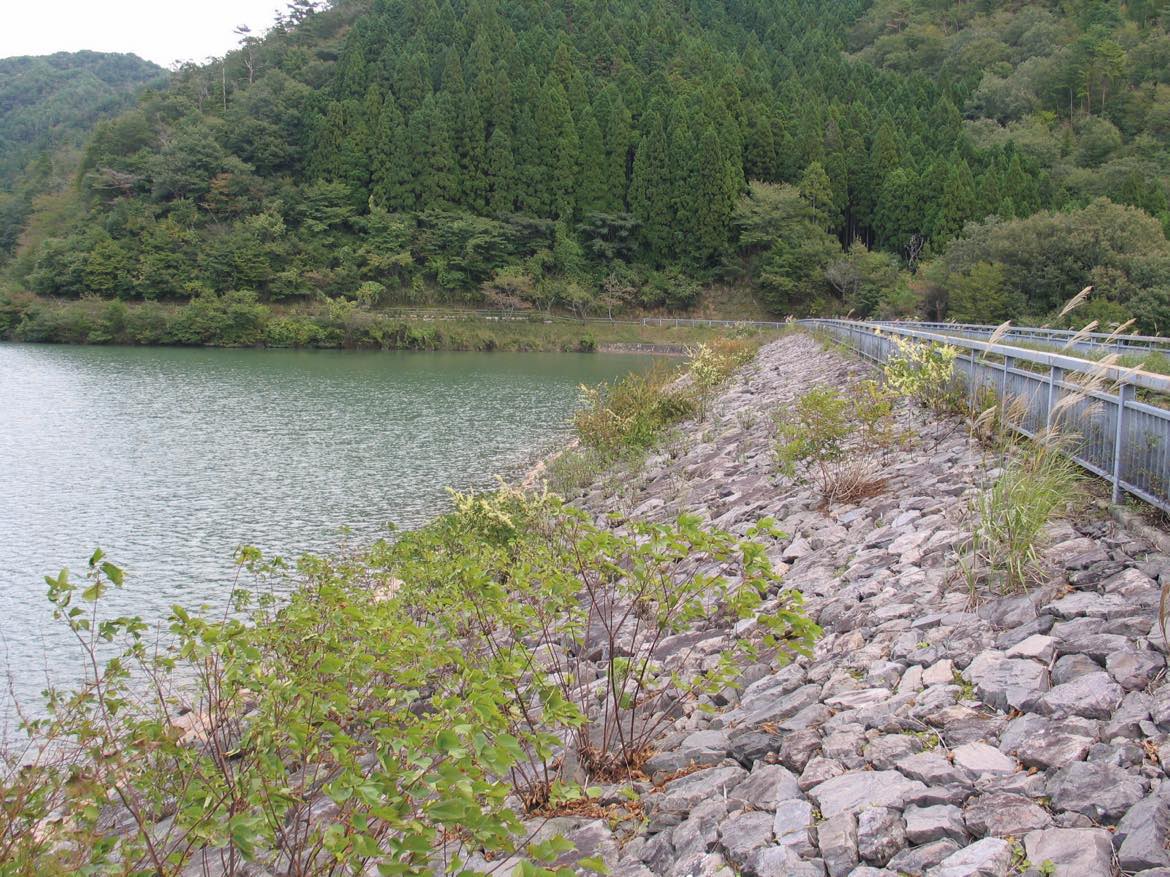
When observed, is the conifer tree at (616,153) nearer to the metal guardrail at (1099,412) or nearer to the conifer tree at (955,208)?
the conifer tree at (955,208)

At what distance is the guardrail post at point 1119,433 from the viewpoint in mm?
5984

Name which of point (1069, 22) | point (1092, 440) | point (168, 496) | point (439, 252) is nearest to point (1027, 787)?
point (1092, 440)

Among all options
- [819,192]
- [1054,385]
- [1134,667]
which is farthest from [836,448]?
[819,192]

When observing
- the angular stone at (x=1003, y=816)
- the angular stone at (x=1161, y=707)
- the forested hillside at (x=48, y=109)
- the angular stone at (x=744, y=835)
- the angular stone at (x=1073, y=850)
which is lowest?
the angular stone at (x=744, y=835)

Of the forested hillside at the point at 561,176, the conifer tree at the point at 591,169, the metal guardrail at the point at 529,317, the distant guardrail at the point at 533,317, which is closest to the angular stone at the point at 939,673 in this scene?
the forested hillside at the point at 561,176

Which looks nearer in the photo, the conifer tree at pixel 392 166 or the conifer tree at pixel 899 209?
the conifer tree at pixel 899 209

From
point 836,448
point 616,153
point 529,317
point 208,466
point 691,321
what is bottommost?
point 208,466

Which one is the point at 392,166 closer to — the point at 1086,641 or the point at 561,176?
the point at 561,176

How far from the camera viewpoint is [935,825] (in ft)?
10.8

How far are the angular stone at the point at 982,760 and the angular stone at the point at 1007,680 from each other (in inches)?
15.6

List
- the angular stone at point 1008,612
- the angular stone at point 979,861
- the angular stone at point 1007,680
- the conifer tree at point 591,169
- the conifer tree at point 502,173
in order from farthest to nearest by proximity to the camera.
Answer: the conifer tree at point 502,173 < the conifer tree at point 591,169 < the angular stone at point 1008,612 < the angular stone at point 1007,680 < the angular stone at point 979,861

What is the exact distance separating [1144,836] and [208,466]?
19271 mm

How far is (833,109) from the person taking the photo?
78625 mm

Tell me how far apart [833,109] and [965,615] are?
272ft
